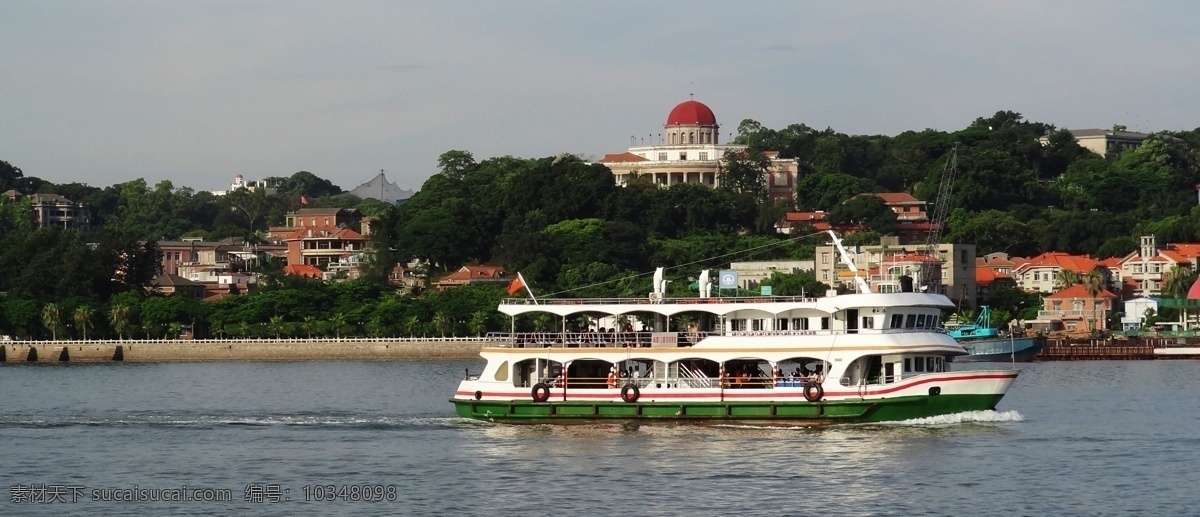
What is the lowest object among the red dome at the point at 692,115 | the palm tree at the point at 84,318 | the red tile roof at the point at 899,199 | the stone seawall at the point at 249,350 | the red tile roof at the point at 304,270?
the stone seawall at the point at 249,350

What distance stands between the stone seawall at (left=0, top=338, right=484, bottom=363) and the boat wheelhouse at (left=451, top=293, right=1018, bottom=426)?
5511cm

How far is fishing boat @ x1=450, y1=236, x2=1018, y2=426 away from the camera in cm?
5038

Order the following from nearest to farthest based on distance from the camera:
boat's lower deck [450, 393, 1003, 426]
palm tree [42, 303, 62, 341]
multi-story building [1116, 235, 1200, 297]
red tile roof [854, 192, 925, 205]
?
boat's lower deck [450, 393, 1003, 426], palm tree [42, 303, 62, 341], multi-story building [1116, 235, 1200, 297], red tile roof [854, 192, 925, 205]

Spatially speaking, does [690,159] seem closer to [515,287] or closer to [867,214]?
[867,214]

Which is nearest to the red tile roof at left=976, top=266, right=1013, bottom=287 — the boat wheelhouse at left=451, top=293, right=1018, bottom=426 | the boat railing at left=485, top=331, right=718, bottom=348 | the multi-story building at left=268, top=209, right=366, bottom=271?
the multi-story building at left=268, top=209, right=366, bottom=271

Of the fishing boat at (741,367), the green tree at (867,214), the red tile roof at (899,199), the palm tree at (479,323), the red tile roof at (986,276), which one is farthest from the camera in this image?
the red tile roof at (899,199)

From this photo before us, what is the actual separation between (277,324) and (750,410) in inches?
2775

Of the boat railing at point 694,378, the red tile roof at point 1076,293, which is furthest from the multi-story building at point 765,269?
the boat railing at point 694,378

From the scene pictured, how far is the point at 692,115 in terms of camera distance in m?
171

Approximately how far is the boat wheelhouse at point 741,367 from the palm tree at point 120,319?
70.6m

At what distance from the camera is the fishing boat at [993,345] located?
101812mm

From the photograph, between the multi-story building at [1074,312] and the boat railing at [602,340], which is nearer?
the boat railing at [602,340]

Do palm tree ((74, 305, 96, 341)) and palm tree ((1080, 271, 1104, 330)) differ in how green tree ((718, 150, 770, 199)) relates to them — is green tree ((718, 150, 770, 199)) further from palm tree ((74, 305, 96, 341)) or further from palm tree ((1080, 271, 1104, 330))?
palm tree ((74, 305, 96, 341))

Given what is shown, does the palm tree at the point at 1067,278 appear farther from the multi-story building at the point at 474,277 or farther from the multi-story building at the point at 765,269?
the multi-story building at the point at 474,277
